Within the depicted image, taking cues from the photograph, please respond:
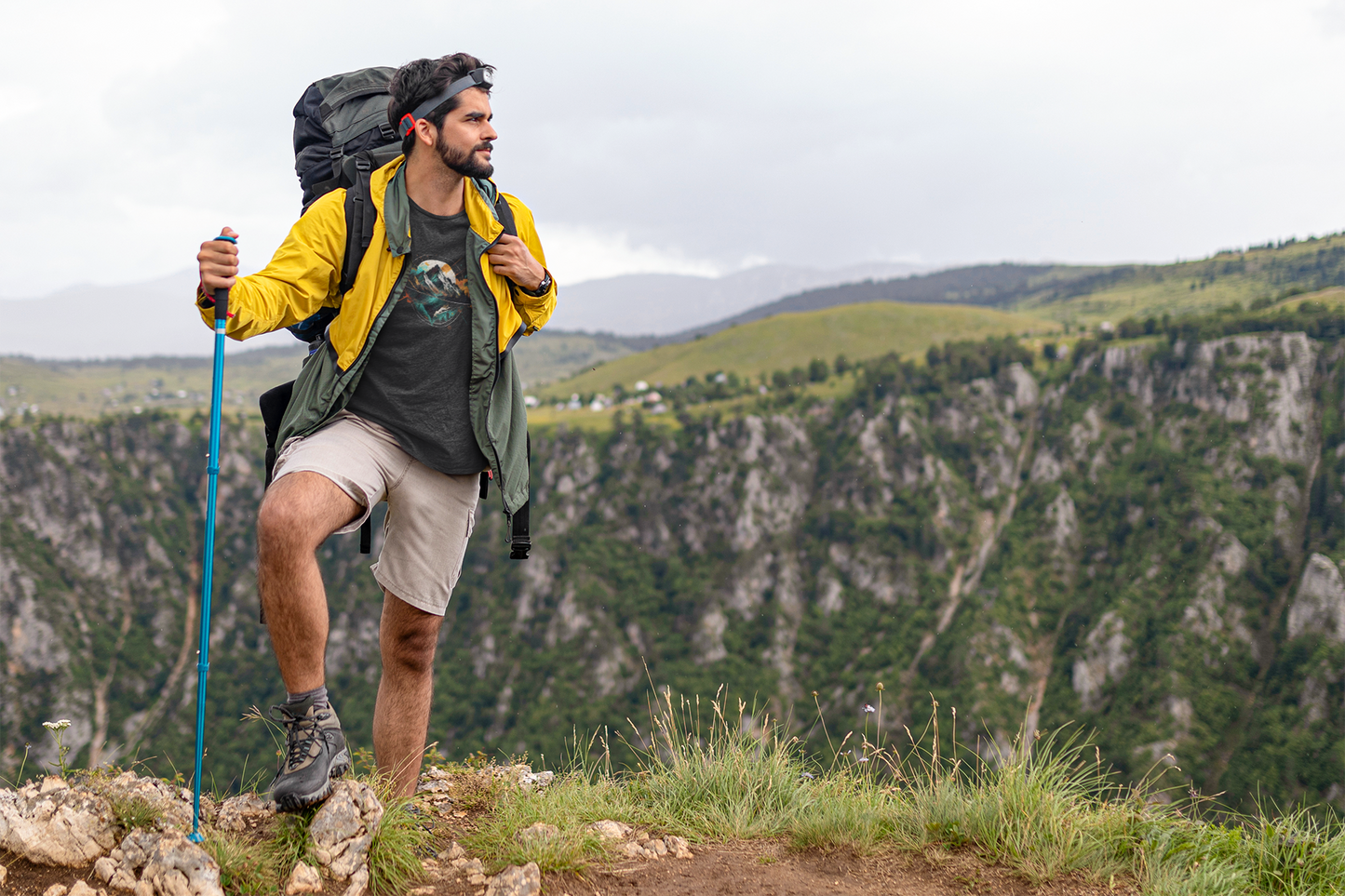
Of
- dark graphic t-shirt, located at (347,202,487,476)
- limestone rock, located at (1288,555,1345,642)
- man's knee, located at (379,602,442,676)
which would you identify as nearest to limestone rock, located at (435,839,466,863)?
man's knee, located at (379,602,442,676)

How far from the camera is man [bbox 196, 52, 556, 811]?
3.46m

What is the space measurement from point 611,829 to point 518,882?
95 cm

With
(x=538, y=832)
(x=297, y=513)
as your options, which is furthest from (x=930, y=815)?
(x=297, y=513)

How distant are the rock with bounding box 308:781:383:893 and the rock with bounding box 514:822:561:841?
2.11ft

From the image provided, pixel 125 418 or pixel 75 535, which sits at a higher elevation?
pixel 125 418

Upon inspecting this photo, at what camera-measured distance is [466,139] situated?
3818mm

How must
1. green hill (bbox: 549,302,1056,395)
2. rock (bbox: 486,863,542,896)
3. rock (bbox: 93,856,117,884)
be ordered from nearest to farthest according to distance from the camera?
rock (bbox: 93,856,117,884) < rock (bbox: 486,863,542,896) < green hill (bbox: 549,302,1056,395)

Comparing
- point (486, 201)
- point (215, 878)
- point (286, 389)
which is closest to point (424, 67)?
point (486, 201)

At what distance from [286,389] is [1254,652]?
403ft

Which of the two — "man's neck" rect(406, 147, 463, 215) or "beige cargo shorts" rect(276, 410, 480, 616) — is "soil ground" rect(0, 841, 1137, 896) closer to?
"beige cargo shorts" rect(276, 410, 480, 616)

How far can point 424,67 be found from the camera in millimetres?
3891

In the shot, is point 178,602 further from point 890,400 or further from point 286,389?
point 286,389

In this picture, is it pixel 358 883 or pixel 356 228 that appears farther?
pixel 356 228

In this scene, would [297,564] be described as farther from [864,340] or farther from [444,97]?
[864,340]
